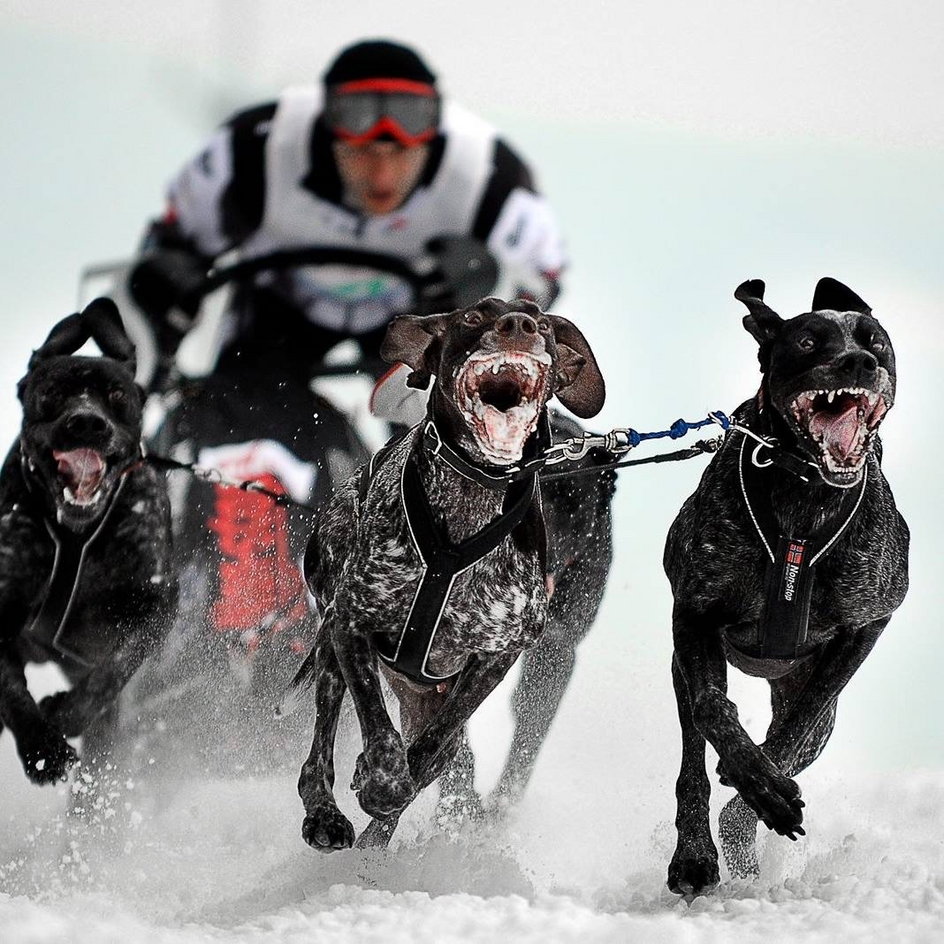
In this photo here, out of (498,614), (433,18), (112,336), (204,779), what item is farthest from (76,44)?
(498,614)

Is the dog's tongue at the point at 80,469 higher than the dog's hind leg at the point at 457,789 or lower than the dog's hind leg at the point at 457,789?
higher

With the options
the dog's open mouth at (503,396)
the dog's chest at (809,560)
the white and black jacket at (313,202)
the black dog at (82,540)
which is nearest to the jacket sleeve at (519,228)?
the white and black jacket at (313,202)

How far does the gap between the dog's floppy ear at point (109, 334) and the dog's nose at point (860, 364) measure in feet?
5.68

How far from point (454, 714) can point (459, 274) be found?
7.10 ft

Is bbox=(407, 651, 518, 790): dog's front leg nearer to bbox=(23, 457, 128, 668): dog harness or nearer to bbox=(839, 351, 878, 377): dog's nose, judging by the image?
bbox=(839, 351, 878, 377): dog's nose

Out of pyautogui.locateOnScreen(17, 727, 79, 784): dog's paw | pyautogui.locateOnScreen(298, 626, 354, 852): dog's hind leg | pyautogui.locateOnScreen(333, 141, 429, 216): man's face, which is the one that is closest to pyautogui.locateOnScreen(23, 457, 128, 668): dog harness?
pyautogui.locateOnScreen(17, 727, 79, 784): dog's paw

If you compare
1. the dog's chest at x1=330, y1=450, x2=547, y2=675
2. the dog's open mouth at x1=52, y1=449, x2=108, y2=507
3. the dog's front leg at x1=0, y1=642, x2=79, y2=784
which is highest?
the dog's open mouth at x1=52, y1=449, x2=108, y2=507

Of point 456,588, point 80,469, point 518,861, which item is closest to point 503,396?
point 456,588

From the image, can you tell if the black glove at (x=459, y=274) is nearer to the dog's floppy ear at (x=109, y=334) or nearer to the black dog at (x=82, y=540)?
the dog's floppy ear at (x=109, y=334)

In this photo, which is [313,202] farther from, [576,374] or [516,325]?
[516,325]

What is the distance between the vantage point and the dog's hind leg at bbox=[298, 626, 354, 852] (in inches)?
127

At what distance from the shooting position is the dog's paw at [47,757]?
3.55m

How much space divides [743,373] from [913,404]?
604 mm

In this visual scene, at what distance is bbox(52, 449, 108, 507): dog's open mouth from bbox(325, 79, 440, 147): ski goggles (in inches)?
84.1
